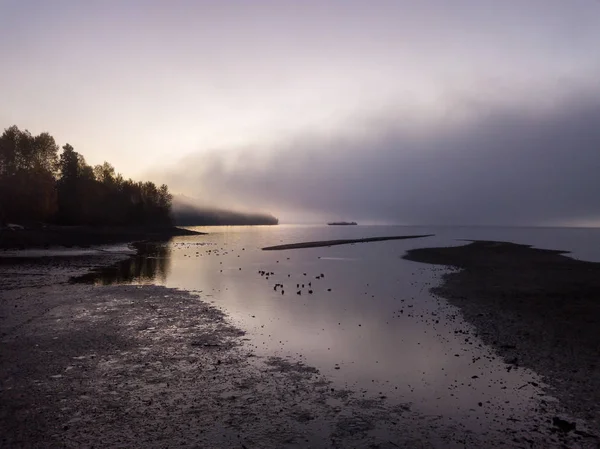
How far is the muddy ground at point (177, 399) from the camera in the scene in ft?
30.1

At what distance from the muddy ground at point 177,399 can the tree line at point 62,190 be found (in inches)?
4339

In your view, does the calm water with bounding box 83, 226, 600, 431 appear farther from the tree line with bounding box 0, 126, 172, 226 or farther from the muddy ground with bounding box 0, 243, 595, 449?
the tree line with bounding box 0, 126, 172, 226

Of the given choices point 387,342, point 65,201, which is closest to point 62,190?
point 65,201

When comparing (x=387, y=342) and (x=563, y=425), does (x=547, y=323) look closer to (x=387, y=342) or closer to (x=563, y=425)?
(x=387, y=342)

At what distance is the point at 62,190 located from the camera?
449 feet

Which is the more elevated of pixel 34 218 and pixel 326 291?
pixel 34 218

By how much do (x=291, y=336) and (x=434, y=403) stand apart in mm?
8514

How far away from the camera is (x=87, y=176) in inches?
5994

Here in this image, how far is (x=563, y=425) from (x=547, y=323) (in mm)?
12906

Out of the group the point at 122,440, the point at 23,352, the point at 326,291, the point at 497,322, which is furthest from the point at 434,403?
the point at 326,291

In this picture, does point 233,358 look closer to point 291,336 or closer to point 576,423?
point 291,336

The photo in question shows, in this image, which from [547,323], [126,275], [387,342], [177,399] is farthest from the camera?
[126,275]

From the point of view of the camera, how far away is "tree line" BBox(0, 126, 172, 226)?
108 meters

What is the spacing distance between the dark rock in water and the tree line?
126798mm
